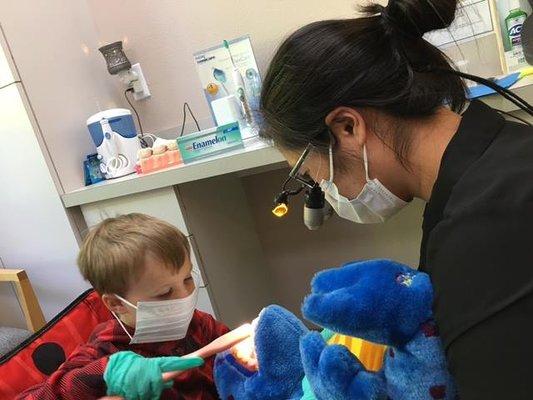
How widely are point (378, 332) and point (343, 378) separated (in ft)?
0.26

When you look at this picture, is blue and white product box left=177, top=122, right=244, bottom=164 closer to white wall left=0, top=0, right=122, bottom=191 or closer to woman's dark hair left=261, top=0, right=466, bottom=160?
white wall left=0, top=0, right=122, bottom=191

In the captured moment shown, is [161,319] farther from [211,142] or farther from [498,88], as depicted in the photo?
[498,88]

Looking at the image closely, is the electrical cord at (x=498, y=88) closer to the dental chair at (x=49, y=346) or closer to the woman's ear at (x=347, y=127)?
the woman's ear at (x=347, y=127)

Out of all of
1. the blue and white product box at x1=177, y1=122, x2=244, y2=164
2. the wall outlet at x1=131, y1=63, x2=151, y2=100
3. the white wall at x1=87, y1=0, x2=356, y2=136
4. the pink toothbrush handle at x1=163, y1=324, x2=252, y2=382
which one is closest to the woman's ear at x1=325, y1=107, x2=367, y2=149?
the pink toothbrush handle at x1=163, y1=324, x2=252, y2=382

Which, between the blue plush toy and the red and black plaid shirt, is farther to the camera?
the red and black plaid shirt

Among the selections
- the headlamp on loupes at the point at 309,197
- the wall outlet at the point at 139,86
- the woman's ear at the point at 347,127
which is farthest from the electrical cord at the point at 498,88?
the wall outlet at the point at 139,86

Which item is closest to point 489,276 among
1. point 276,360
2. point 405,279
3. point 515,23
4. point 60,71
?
point 405,279

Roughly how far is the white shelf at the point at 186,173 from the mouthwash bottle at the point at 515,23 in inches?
31.2

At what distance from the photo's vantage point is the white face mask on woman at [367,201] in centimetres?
81

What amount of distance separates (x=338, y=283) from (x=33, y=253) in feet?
4.92

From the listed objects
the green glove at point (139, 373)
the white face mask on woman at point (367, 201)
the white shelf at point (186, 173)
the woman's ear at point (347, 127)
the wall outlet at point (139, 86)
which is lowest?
the green glove at point (139, 373)

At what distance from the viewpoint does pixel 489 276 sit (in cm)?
51

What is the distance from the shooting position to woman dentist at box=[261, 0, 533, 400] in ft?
1.66

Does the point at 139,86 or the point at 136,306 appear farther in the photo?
the point at 139,86
